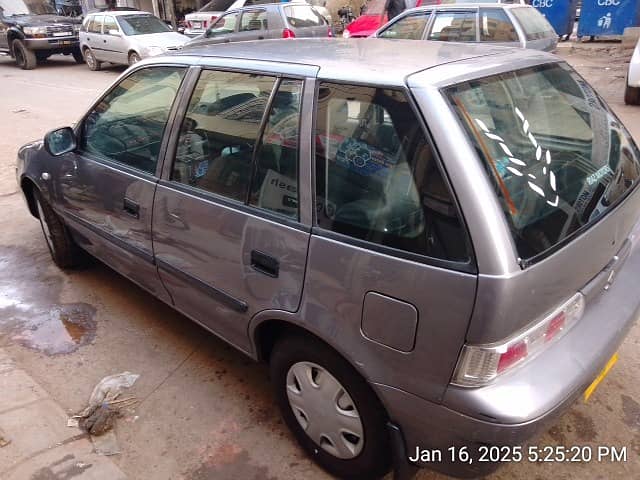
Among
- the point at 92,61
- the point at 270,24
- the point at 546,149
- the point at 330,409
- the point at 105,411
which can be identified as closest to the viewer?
Answer: the point at 546,149

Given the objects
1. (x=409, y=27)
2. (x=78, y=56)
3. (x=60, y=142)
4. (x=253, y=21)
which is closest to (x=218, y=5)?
(x=78, y=56)

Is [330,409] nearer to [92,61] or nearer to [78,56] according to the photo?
[92,61]

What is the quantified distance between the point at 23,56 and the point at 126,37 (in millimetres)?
5109

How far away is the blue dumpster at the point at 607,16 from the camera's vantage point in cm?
1425

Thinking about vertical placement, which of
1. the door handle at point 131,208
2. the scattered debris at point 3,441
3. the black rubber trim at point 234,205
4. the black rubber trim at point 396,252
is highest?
the black rubber trim at point 396,252

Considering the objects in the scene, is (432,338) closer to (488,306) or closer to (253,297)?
(488,306)

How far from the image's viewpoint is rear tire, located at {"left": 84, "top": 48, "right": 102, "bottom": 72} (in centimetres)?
1398

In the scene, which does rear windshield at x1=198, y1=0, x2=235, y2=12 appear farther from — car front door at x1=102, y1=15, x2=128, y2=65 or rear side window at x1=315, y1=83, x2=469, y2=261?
rear side window at x1=315, y1=83, x2=469, y2=261

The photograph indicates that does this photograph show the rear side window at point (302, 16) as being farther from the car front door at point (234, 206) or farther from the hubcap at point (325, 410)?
the hubcap at point (325, 410)

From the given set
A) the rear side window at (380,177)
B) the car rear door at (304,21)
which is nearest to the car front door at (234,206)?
the rear side window at (380,177)

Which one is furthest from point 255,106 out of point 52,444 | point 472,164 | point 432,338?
point 52,444

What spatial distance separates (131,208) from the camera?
271 centimetres

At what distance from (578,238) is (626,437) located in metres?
1.16

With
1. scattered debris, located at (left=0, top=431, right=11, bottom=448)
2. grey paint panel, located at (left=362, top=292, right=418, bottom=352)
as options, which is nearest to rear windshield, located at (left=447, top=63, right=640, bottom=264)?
grey paint panel, located at (left=362, top=292, right=418, bottom=352)
